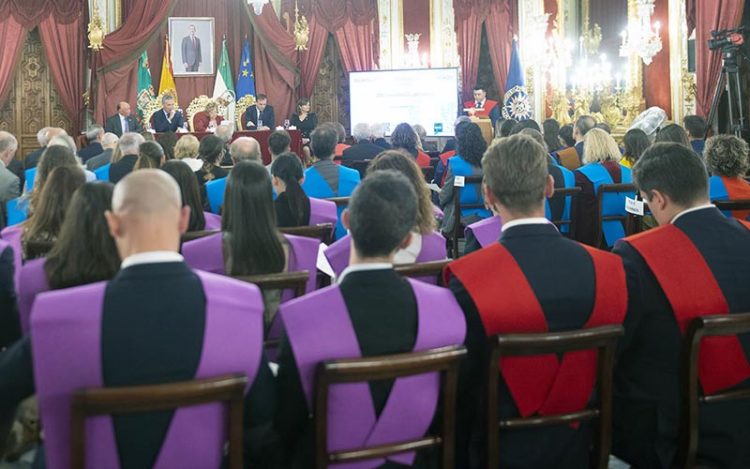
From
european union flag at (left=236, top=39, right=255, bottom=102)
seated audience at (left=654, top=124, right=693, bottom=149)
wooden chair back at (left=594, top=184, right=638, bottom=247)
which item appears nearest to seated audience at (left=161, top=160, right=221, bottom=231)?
wooden chair back at (left=594, top=184, right=638, bottom=247)

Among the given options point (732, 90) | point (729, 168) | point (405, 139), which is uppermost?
point (732, 90)

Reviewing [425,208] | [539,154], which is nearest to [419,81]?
[425,208]

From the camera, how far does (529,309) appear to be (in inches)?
89.0

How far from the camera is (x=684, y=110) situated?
10094mm

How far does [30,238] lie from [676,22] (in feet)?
29.3

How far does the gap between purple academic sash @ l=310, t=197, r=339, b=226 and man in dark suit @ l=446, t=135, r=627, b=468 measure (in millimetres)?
2170

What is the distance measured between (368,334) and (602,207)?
387cm

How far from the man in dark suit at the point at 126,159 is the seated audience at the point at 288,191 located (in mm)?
1862

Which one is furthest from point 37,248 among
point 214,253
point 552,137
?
point 552,137

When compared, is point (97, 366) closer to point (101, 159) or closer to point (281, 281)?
point (281, 281)

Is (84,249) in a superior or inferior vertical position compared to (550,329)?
superior

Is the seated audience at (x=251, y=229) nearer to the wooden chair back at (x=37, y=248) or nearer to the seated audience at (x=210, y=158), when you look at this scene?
the wooden chair back at (x=37, y=248)

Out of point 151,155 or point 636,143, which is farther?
point 636,143

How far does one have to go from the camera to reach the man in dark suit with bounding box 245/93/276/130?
12.4m
